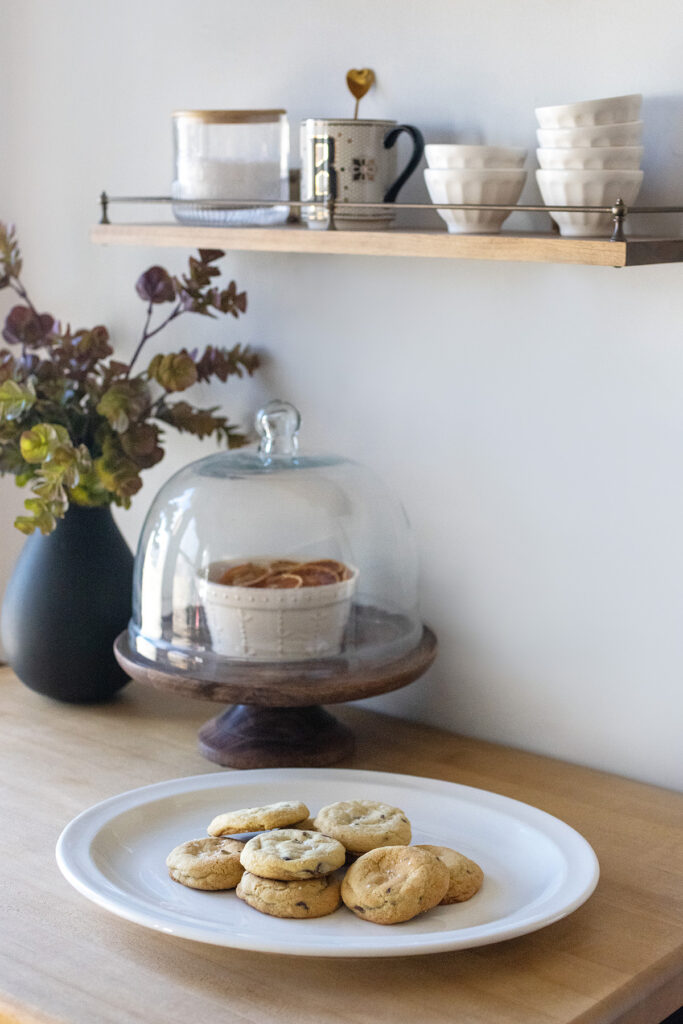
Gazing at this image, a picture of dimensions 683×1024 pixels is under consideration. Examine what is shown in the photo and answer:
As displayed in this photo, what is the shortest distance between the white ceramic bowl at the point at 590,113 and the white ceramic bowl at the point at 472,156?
55 mm

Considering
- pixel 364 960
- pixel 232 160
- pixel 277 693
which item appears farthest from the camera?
pixel 232 160

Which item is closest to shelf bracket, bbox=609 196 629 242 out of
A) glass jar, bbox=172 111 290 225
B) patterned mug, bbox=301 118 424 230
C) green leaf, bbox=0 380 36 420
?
patterned mug, bbox=301 118 424 230

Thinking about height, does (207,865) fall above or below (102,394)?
below

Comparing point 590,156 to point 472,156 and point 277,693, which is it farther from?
point 277,693

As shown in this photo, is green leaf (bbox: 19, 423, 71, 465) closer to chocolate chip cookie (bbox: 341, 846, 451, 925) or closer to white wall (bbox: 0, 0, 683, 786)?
white wall (bbox: 0, 0, 683, 786)

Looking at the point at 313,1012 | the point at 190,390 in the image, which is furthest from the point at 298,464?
the point at 313,1012

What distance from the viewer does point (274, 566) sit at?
1.19m

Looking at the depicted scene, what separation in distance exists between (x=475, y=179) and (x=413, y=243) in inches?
2.9

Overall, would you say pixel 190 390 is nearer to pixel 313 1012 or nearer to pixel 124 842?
pixel 124 842

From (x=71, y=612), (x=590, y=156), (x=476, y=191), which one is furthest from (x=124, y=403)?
(x=590, y=156)

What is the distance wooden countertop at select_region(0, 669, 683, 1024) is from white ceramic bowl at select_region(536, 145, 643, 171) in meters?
0.55

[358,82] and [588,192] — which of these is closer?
[588,192]

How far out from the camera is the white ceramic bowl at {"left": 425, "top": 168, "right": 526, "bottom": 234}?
1.04m

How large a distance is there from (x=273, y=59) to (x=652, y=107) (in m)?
0.44
